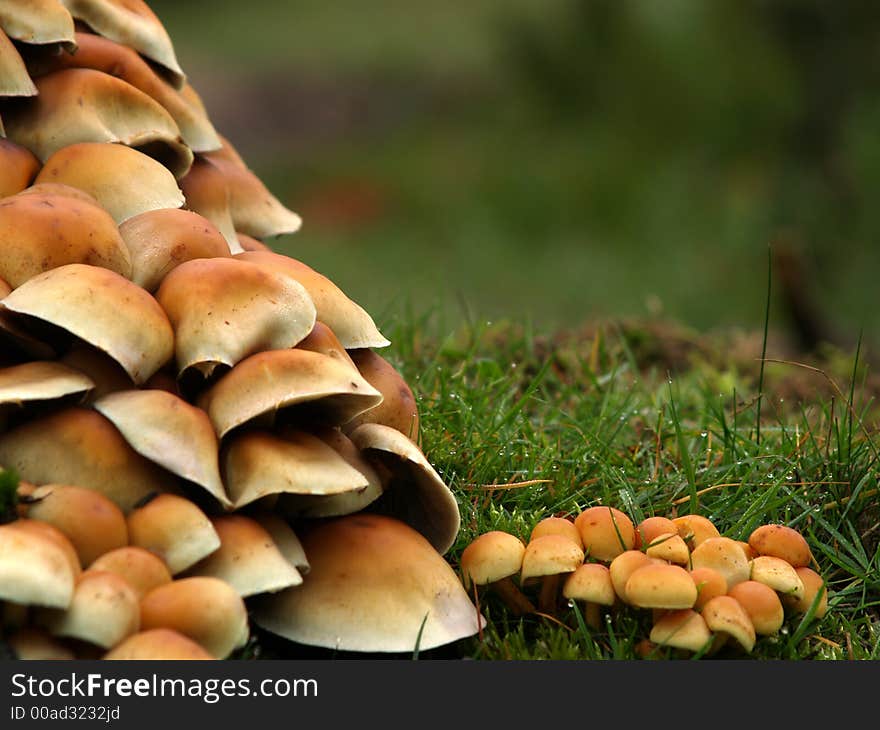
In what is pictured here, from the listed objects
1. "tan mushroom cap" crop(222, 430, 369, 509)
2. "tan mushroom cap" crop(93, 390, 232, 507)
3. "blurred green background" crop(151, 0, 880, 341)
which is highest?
"tan mushroom cap" crop(93, 390, 232, 507)

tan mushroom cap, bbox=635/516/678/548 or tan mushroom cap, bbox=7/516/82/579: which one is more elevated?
tan mushroom cap, bbox=7/516/82/579

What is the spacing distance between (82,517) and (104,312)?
366 millimetres

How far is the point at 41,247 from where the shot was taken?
2.12m

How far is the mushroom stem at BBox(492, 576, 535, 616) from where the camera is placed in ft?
7.71

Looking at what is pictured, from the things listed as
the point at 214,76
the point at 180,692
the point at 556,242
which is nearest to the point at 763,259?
the point at 556,242

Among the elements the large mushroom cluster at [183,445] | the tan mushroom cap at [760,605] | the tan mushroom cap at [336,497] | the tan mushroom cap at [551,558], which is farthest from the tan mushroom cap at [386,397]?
the tan mushroom cap at [760,605]

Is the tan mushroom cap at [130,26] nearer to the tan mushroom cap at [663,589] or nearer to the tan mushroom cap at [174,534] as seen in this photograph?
the tan mushroom cap at [174,534]

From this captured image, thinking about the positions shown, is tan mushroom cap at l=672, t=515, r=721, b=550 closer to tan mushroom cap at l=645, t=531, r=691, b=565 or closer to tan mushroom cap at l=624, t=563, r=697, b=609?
tan mushroom cap at l=645, t=531, r=691, b=565

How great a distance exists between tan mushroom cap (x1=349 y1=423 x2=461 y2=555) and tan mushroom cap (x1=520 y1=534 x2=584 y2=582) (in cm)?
17

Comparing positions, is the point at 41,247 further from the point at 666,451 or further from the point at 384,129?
the point at 384,129

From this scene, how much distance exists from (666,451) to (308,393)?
59.9 inches

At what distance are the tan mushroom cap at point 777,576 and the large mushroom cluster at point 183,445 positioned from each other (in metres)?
0.58

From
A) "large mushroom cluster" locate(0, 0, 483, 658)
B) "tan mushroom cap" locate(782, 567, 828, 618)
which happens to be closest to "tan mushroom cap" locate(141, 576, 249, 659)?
"large mushroom cluster" locate(0, 0, 483, 658)

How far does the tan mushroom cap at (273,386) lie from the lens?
1.94 m
